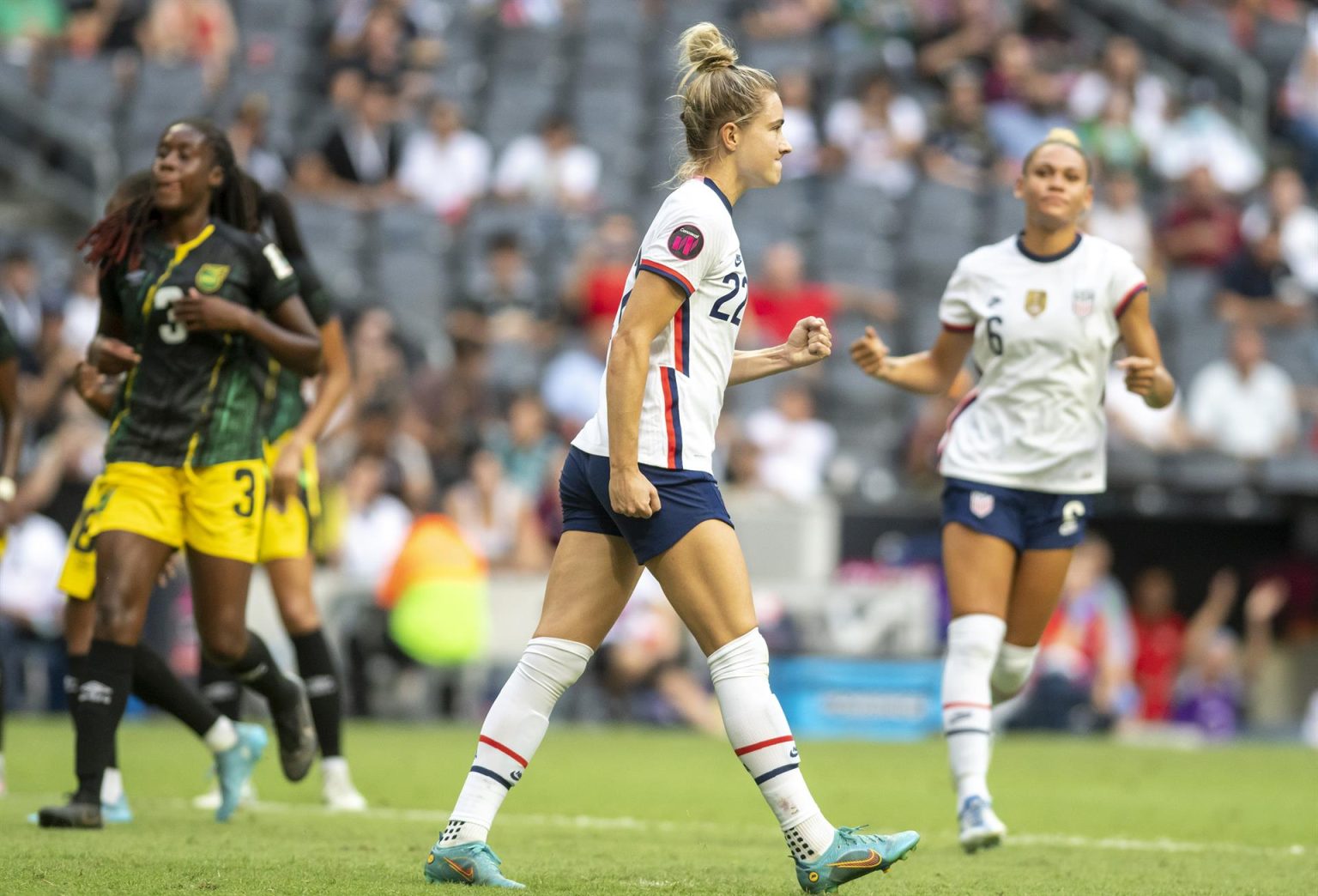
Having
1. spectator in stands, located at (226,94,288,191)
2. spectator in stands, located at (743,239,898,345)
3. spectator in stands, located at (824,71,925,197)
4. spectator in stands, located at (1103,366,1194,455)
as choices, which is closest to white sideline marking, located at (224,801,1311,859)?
spectator in stands, located at (743,239,898,345)

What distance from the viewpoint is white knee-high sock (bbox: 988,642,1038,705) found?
7.18 m

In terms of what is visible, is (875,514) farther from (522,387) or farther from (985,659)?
(985,659)

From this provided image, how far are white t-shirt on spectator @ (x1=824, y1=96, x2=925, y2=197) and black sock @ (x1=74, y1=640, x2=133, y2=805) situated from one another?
12.2 m

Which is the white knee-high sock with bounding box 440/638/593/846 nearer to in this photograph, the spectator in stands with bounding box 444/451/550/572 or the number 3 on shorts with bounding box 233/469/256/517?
the number 3 on shorts with bounding box 233/469/256/517

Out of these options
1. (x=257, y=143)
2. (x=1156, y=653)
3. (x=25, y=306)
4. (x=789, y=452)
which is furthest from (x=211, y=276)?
(x=257, y=143)

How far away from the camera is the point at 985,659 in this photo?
689cm

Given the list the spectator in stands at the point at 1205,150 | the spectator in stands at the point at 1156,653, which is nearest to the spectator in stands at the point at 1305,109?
the spectator in stands at the point at 1205,150

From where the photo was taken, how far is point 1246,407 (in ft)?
49.7

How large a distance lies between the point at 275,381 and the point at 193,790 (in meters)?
2.08

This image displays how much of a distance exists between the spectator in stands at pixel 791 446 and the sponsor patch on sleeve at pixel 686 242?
9.30 meters

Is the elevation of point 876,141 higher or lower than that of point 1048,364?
higher

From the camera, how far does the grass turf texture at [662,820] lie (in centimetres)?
552

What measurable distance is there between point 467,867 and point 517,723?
1.36ft

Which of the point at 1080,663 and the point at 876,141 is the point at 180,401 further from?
the point at 876,141
